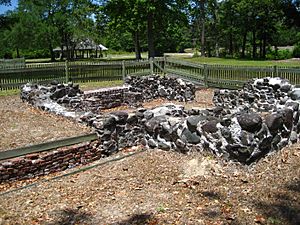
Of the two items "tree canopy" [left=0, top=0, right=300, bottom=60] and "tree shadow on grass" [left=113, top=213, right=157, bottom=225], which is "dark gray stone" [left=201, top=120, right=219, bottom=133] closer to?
"tree shadow on grass" [left=113, top=213, right=157, bottom=225]

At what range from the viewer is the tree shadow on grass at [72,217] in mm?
4742

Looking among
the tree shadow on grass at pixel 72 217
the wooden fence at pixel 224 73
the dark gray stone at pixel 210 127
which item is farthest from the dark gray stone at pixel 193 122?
the wooden fence at pixel 224 73

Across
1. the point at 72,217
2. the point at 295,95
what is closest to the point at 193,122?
the point at 72,217

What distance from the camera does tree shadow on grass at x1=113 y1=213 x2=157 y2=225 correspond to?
4.64m

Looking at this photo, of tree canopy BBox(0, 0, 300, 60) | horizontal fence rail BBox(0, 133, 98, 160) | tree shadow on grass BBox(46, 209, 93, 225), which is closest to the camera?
tree shadow on grass BBox(46, 209, 93, 225)

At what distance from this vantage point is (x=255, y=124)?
6.10 meters

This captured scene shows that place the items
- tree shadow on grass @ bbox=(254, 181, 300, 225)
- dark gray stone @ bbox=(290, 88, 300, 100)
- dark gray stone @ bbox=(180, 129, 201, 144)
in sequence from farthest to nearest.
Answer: dark gray stone @ bbox=(290, 88, 300, 100) → dark gray stone @ bbox=(180, 129, 201, 144) → tree shadow on grass @ bbox=(254, 181, 300, 225)

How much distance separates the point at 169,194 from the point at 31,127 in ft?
17.9

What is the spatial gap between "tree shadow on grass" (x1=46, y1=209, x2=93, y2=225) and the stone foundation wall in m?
1.87

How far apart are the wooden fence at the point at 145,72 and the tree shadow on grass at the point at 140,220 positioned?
40.6 ft

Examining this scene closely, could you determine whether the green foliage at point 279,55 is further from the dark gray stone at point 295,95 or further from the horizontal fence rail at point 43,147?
the horizontal fence rail at point 43,147

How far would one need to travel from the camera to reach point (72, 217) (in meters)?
4.88

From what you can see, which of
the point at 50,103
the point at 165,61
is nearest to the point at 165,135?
the point at 50,103

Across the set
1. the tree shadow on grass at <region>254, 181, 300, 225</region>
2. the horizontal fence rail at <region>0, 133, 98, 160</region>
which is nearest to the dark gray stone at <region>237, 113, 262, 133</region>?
the tree shadow on grass at <region>254, 181, 300, 225</region>
